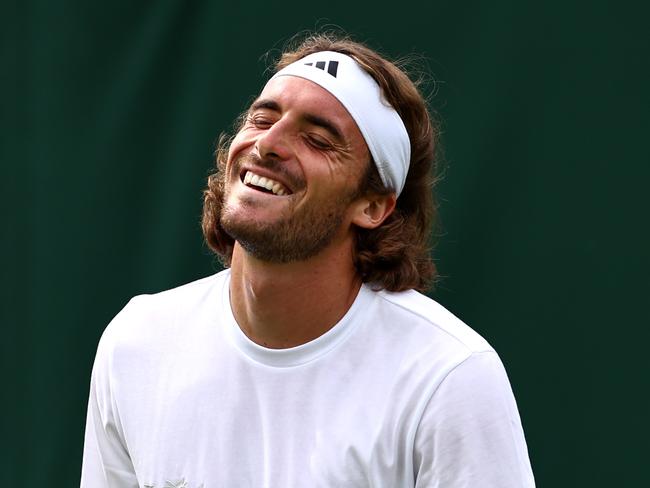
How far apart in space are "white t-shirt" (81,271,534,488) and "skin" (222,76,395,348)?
5cm

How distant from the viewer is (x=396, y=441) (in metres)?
2.63

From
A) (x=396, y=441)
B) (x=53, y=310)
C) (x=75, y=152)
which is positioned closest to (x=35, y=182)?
(x=75, y=152)

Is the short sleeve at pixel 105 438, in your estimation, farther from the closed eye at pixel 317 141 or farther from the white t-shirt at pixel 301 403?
the closed eye at pixel 317 141

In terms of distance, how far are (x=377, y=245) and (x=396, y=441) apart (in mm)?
521

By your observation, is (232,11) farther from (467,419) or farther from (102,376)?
(467,419)

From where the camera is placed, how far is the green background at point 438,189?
3.58 meters

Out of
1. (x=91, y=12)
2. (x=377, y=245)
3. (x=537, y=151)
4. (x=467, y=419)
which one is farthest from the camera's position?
(x=91, y=12)

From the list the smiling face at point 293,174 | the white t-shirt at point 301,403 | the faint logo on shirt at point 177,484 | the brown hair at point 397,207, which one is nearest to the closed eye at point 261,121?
the smiling face at point 293,174

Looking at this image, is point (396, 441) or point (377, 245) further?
point (377, 245)

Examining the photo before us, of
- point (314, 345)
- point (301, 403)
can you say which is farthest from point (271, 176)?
point (301, 403)

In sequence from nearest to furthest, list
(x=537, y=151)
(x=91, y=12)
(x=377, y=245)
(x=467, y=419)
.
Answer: (x=467, y=419) → (x=377, y=245) → (x=537, y=151) → (x=91, y=12)

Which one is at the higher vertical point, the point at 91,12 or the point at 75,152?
the point at 91,12

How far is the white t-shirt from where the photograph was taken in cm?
261

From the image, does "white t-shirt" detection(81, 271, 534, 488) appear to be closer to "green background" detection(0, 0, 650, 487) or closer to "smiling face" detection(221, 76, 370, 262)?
"smiling face" detection(221, 76, 370, 262)
